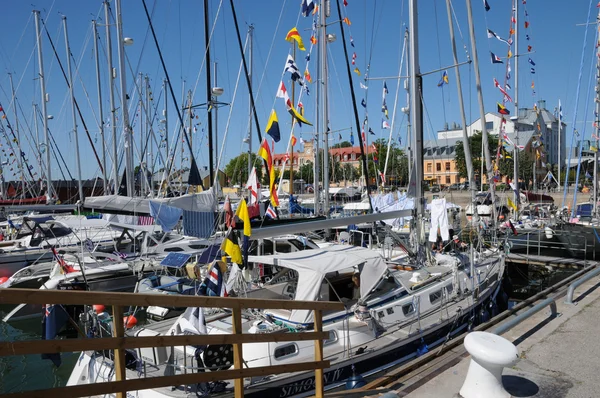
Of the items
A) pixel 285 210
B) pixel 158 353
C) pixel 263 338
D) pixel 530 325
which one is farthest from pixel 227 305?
pixel 285 210

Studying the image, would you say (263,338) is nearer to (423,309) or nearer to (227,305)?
(227,305)

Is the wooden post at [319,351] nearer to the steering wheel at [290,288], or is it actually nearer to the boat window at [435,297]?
the steering wheel at [290,288]

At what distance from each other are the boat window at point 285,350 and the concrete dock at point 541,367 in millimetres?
2080

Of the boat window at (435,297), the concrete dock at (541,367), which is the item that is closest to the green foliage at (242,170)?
the boat window at (435,297)

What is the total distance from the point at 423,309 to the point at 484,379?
15.7ft

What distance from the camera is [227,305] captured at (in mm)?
4098

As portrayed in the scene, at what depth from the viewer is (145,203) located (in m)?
14.2

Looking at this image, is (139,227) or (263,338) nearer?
(263,338)

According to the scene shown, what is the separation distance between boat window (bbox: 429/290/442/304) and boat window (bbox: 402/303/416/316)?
698mm

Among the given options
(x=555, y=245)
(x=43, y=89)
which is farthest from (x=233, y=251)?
(x=43, y=89)

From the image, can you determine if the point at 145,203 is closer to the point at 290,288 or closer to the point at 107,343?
the point at 290,288

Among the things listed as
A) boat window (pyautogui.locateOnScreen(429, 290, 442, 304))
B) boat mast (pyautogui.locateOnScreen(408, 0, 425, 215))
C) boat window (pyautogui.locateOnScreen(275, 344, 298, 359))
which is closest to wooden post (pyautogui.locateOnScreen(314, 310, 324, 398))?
boat window (pyautogui.locateOnScreen(275, 344, 298, 359))

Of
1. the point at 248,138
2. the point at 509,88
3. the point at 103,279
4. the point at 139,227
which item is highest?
the point at 509,88

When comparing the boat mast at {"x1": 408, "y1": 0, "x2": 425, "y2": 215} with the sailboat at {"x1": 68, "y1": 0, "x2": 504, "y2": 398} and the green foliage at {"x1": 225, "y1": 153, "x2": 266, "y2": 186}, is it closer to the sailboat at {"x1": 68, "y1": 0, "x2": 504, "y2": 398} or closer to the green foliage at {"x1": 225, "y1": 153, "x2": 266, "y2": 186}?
the sailboat at {"x1": 68, "y1": 0, "x2": 504, "y2": 398}
